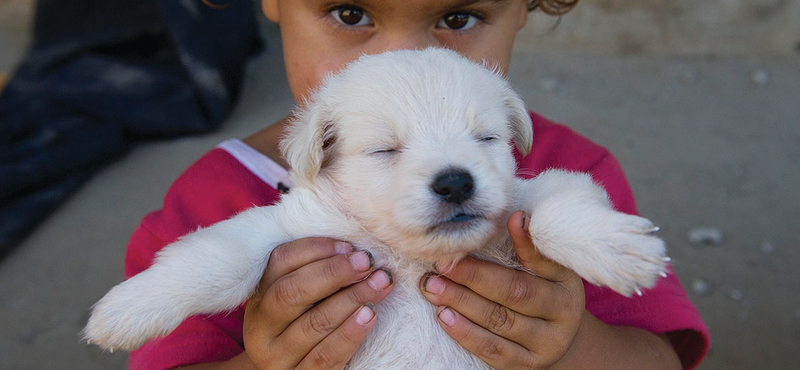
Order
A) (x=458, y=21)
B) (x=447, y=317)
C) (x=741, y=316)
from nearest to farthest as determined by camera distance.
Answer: (x=447, y=317), (x=458, y=21), (x=741, y=316)

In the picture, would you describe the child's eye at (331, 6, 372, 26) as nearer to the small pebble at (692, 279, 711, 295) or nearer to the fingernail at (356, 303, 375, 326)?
the fingernail at (356, 303, 375, 326)

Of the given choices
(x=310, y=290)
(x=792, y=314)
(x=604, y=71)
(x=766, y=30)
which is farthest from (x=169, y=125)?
(x=766, y=30)

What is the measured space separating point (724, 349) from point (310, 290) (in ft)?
9.12

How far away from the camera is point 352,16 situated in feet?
7.74

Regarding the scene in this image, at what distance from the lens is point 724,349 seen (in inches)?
138

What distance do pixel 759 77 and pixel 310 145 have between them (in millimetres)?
5610

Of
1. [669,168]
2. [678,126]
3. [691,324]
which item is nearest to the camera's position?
[691,324]

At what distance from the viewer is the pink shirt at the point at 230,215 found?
7.16ft

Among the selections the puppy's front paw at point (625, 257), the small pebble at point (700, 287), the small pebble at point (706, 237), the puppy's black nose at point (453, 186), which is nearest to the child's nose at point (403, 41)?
the puppy's black nose at point (453, 186)

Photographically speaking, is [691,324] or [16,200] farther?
[16,200]

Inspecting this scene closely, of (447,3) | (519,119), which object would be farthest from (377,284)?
(447,3)

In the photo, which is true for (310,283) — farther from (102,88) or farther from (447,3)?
(102,88)

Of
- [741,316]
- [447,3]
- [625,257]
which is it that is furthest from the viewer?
[741,316]

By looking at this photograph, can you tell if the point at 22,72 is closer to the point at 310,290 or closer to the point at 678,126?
the point at 310,290
